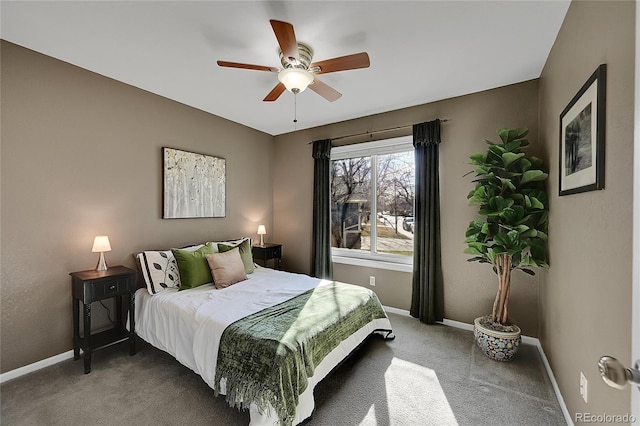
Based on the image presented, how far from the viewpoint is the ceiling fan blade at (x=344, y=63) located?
1.88m

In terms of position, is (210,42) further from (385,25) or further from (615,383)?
(615,383)

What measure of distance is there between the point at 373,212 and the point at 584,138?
249 centimetres

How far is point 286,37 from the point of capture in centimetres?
168

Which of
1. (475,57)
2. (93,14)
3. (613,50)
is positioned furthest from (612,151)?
(93,14)

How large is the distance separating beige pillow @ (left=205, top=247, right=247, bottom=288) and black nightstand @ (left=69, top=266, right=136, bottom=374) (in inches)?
27.9

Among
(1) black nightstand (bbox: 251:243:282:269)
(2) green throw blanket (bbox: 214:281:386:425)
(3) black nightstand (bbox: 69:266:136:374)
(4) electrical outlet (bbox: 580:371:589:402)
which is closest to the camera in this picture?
(4) electrical outlet (bbox: 580:371:589:402)

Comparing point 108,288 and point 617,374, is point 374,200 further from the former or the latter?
point 617,374

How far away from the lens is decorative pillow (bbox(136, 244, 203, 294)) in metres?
2.72

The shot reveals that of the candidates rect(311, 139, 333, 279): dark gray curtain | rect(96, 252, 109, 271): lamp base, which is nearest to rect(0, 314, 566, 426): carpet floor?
rect(96, 252, 109, 271): lamp base

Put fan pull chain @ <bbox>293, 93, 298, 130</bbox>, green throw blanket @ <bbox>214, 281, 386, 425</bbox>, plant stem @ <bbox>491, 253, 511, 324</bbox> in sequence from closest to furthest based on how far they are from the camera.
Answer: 1. green throw blanket @ <bbox>214, 281, 386, 425</bbox>
2. plant stem @ <bbox>491, 253, 511, 324</bbox>
3. fan pull chain @ <bbox>293, 93, 298, 130</bbox>

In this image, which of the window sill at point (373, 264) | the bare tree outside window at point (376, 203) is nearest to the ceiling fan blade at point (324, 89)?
the bare tree outside window at point (376, 203)

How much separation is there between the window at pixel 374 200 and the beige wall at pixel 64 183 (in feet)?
7.29

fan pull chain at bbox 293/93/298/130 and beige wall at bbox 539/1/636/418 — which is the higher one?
fan pull chain at bbox 293/93/298/130

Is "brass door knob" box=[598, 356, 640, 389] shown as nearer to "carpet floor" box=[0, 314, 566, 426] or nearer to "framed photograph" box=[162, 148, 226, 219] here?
"carpet floor" box=[0, 314, 566, 426]
